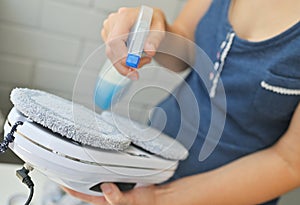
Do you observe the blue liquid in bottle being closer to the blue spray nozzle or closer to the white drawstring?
the blue spray nozzle

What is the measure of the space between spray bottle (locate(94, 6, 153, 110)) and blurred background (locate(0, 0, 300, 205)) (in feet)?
1.39

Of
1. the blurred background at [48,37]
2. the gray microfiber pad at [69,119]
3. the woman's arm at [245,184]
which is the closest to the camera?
the gray microfiber pad at [69,119]

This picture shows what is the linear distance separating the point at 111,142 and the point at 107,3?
0.58 meters

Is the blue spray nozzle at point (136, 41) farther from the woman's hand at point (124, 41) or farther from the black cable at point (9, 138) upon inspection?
the black cable at point (9, 138)

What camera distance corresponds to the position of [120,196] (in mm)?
518

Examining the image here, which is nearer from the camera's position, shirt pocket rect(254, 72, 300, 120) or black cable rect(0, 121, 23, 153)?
black cable rect(0, 121, 23, 153)

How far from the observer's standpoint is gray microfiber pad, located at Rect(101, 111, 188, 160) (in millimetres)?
496

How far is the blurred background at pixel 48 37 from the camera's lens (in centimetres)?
94

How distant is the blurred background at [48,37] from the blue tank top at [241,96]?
34 cm

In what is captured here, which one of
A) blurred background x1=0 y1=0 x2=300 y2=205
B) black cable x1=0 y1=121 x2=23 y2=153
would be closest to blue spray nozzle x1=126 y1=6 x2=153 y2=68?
black cable x1=0 y1=121 x2=23 y2=153

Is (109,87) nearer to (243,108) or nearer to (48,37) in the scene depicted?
(243,108)

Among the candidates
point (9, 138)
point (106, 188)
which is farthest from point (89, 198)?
point (9, 138)

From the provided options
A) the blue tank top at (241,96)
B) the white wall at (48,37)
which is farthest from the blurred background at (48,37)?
the blue tank top at (241,96)

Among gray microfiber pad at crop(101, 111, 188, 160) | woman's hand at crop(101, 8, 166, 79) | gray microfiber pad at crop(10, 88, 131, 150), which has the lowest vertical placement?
gray microfiber pad at crop(101, 111, 188, 160)
